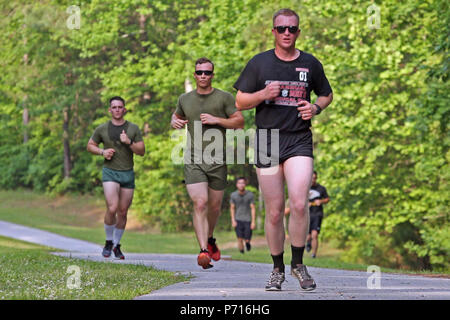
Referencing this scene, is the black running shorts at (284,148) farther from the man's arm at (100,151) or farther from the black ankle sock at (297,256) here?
the man's arm at (100,151)

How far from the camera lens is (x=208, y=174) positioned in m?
10.9

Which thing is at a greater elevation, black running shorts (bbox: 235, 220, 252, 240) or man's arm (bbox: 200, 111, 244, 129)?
man's arm (bbox: 200, 111, 244, 129)

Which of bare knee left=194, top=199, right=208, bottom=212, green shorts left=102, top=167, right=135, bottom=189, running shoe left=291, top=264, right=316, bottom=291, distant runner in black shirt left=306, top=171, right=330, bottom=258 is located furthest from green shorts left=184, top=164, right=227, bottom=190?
distant runner in black shirt left=306, top=171, right=330, bottom=258

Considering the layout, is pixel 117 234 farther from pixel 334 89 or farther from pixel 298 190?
pixel 334 89

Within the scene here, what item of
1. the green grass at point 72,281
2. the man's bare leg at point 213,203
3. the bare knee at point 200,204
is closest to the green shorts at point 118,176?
the green grass at point 72,281

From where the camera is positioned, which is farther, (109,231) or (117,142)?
(109,231)

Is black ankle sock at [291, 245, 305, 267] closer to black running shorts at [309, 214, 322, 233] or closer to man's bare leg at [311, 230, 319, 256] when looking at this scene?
black running shorts at [309, 214, 322, 233]

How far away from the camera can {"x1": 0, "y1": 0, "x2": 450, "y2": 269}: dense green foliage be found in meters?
22.4

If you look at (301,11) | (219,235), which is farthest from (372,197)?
(219,235)

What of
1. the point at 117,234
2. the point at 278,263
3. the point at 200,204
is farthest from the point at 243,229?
the point at 278,263

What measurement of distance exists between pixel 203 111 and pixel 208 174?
0.80 metres

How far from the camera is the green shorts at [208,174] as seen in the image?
35.3 ft

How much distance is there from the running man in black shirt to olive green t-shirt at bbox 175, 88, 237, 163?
8.67 feet
